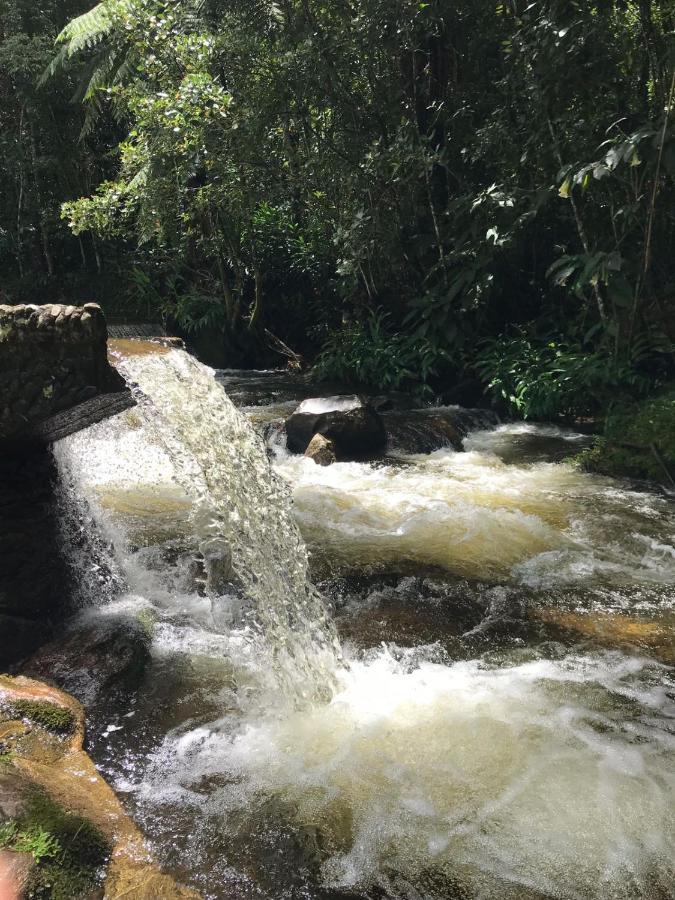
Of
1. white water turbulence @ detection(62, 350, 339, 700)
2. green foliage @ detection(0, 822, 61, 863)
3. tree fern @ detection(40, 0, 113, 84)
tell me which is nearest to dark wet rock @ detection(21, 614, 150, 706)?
white water turbulence @ detection(62, 350, 339, 700)

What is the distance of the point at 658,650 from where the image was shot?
136 inches

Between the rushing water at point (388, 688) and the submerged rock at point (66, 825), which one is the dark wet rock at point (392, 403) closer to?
the rushing water at point (388, 688)

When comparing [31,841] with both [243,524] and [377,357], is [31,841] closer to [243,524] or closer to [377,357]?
[243,524]

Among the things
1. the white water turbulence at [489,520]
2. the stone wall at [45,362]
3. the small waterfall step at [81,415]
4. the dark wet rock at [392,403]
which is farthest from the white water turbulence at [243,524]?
the dark wet rock at [392,403]

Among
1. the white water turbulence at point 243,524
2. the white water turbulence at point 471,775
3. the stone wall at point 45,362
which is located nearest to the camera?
the white water turbulence at point 471,775

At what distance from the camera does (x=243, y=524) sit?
3.75 m

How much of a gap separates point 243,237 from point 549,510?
826 cm

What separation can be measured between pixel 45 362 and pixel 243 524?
1.40 meters

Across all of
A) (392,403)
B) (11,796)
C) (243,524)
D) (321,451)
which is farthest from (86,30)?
(11,796)

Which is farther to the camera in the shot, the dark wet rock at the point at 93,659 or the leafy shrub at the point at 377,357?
the leafy shrub at the point at 377,357

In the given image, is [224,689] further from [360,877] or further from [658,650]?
[658,650]

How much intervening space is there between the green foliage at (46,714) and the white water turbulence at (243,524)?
0.98m

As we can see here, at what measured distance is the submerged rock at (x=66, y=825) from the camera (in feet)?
6.30

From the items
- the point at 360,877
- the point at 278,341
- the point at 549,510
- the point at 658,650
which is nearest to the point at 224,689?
the point at 360,877
